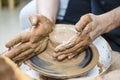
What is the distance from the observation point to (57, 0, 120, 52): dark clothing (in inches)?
47.7

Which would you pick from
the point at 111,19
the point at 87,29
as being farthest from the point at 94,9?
the point at 87,29

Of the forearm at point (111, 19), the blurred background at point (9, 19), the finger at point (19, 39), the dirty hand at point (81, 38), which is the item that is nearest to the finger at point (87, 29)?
the dirty hand at point (81, 38)

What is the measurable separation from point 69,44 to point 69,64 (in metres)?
0.10

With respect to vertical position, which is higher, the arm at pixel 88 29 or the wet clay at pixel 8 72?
the wet clay at pixel 8 72

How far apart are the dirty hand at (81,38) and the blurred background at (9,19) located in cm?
137

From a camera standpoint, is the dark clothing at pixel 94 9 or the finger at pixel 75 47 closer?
the finger at pixel 75 47

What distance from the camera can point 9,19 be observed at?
9.46 feet

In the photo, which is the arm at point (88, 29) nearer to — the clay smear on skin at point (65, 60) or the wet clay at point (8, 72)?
the clay smear on skin at point (65, 60)

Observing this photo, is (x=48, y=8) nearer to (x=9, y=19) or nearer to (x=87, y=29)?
(x=87, y=29)

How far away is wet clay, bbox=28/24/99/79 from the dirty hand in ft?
0.08

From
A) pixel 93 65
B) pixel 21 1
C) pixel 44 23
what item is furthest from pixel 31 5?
pixel 21 1

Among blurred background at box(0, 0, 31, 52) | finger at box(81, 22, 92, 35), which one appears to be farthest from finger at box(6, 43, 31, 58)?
blurred background at box(0, 0, 31, 52)

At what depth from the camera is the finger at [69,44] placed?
1021 millimetres

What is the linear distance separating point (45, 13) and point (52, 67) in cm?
43
